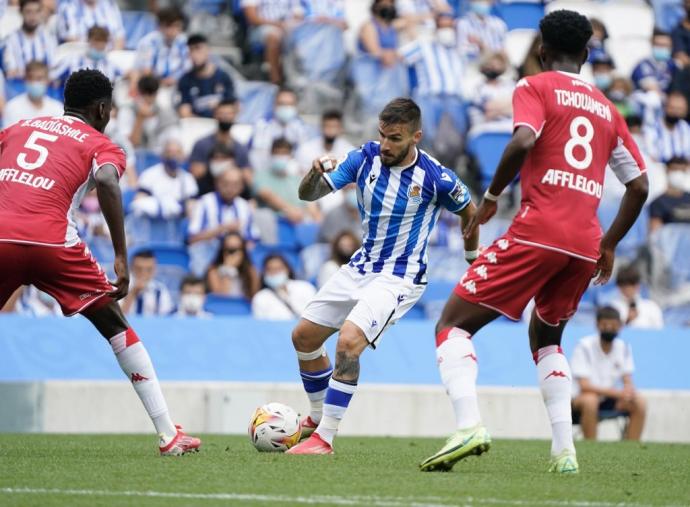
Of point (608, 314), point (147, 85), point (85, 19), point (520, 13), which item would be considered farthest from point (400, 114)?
point (520, 13)

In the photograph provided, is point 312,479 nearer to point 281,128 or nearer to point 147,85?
point 147,85

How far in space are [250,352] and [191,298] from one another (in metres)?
1.04

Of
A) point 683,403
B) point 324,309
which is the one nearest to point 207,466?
point 324,309

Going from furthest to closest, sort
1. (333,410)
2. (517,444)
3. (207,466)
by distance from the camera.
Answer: (517,444), (333,410), (207,466)

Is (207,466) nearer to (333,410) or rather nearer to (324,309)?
(333,410)

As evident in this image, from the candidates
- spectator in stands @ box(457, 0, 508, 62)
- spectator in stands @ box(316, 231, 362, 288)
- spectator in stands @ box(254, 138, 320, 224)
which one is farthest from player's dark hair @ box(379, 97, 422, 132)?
spectator in stands @ box(457, 0, 508, 62)

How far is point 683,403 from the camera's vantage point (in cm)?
1477

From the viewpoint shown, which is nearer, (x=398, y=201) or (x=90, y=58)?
(x=398, y=201)

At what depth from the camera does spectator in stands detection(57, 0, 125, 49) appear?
57.4ft

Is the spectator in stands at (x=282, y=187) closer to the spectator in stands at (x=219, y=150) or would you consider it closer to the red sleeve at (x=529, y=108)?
the spectator in stands at (x=219, y=150)

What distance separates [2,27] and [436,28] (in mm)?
6233

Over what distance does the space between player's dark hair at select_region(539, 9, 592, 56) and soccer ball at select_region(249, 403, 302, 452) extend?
3145 mm

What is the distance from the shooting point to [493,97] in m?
19.1

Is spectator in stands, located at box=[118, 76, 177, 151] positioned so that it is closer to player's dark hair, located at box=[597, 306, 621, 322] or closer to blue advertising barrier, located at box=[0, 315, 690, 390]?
blue advertising barrier, located at box=[0, 315, 690, 390]
